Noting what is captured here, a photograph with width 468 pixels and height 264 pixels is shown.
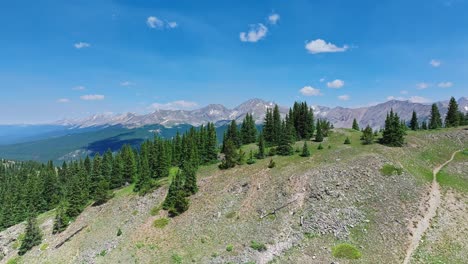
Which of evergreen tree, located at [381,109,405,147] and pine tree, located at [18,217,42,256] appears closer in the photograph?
pine tree, located at [18,217,42,256]

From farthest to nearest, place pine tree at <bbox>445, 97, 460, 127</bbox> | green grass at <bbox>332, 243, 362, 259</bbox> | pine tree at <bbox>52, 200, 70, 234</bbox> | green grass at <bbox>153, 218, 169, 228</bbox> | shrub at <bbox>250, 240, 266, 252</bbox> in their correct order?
pine tree at <bbox>445, 97, 460, 127</bbox> → pine tree at <bbox>52, 200, 70, 234</bbox> → green grass at <bbox>153, 218, 169, 228</bbox> → shrub at <bbox>250, 240, 266, 252</bbox> → green grass at <bbox>332, 243, 362, 259</bbox>

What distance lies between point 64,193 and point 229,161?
68797 mm

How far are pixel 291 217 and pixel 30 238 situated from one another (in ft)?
202

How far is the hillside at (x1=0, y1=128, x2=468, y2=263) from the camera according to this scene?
42.1 meters

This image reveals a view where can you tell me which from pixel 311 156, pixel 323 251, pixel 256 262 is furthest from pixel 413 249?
pixel 311 156

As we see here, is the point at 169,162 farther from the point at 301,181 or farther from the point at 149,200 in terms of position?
the point at 301,181

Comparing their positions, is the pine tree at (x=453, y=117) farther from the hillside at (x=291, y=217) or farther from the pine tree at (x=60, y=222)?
the pine tree at (x=60, y=222)

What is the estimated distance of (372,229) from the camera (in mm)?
43594

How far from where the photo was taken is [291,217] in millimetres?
49531

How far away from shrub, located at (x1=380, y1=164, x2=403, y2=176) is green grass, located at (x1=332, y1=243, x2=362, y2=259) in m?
22.3

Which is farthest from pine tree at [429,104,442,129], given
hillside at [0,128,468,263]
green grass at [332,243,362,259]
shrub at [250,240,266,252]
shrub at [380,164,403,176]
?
shrub at [250,240,266,252]

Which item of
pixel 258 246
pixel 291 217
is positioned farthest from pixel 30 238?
pixel 291 217

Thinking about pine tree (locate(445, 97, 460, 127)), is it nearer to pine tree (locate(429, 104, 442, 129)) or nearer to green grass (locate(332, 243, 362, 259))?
pine tree (locate(429, 104, 442, 129))

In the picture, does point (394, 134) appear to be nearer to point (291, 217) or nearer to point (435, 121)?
point (291, 217)
